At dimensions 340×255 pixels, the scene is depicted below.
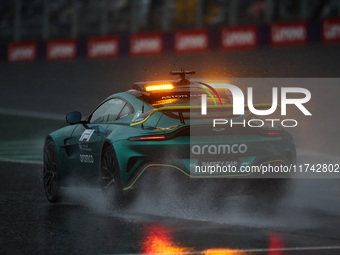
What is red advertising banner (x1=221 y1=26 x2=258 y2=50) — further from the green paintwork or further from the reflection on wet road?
the green paintwork

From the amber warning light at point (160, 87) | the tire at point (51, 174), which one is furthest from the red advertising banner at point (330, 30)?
the amber warning light at point (160, 87)

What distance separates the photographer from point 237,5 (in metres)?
29.3

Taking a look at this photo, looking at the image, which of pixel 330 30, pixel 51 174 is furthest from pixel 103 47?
pixel 51 174

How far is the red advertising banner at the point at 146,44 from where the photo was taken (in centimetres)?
3167

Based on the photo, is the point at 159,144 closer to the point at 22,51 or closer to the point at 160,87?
the point at 160,87

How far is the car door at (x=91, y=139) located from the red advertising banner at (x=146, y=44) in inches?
866

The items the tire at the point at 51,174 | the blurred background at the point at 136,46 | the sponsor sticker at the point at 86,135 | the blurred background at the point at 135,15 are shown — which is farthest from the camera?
the blurred background at the point at 135,15

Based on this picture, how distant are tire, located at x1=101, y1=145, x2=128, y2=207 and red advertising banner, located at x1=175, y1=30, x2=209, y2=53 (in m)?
21.7

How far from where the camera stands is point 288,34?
2798 centimetres

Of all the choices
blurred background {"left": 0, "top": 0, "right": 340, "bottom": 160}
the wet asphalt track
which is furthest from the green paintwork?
blurred background {"left": 0, "top": 0, "right": 340, "bottom": 160}

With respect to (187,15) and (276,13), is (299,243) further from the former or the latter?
(187,15)

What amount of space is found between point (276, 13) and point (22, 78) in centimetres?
1143

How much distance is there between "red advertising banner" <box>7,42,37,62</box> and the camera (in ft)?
118

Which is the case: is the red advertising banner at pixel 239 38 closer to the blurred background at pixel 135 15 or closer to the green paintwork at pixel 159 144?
the blurred background at pixel 135 15
